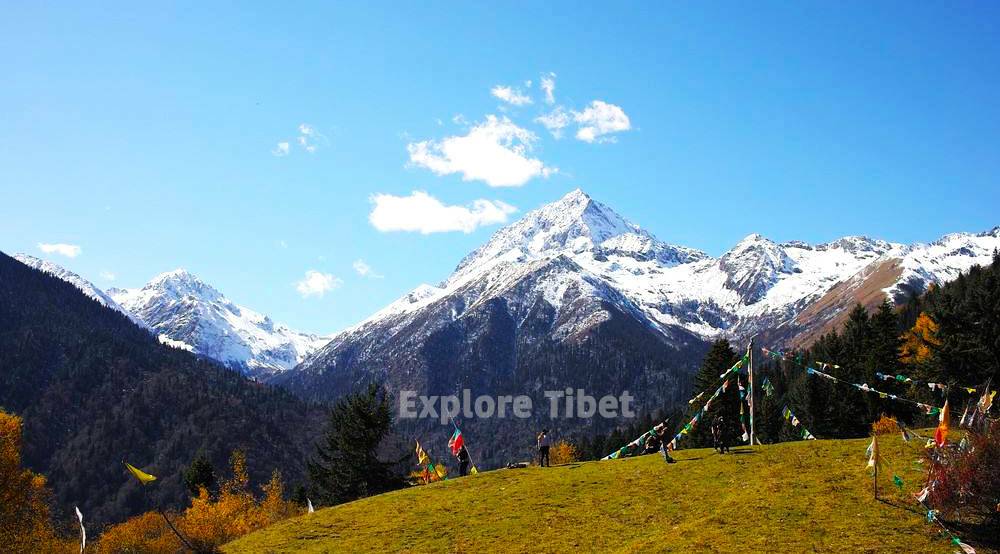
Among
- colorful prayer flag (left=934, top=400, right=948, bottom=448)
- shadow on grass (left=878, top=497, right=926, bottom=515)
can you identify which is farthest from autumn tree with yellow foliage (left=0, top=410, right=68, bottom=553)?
colorful prayer flag (left=934, top=400, right=948, bottom=448)

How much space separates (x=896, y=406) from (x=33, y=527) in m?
75.9

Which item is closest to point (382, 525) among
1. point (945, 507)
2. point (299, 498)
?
point (945, 507)

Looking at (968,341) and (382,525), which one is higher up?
(968,341)

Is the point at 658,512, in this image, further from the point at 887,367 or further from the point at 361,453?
the point at 887,367

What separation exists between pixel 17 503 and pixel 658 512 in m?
44.2

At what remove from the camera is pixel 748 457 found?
40594mm

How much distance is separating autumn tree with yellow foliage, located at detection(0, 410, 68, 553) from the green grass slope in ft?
68.4

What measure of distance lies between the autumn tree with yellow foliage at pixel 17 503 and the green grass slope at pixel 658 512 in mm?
20842

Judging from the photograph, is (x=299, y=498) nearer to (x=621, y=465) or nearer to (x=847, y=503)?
(x=621, y=465)

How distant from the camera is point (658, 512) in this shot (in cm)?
3228

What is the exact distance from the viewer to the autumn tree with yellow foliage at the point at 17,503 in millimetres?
47000

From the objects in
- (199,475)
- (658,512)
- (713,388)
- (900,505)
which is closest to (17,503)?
(658,512)

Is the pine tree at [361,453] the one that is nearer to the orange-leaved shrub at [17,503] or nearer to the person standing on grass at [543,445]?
the person standing on grass at [543,445]

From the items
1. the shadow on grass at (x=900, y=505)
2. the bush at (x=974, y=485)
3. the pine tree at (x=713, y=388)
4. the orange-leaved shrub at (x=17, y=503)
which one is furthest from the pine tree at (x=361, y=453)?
the bush at (x=974, y=485)
